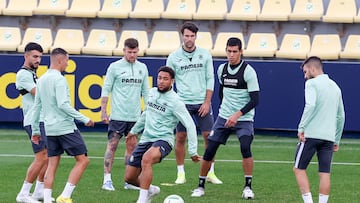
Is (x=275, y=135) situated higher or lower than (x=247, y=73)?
lower

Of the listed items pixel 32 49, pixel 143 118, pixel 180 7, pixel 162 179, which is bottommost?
pixel 162 179

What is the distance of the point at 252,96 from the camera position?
12.0 metres

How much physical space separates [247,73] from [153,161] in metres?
1.99

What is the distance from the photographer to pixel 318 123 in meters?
10.5

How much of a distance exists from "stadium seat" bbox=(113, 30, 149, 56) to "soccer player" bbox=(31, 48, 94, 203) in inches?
359

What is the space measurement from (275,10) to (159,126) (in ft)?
31.6

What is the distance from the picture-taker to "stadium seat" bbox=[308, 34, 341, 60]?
1927cm

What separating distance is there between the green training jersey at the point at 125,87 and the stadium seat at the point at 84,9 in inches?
319

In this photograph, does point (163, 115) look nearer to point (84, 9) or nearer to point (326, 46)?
point (326, 46)

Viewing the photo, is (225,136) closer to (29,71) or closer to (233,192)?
(233,192)

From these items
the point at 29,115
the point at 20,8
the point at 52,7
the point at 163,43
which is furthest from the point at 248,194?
the point at 20,8

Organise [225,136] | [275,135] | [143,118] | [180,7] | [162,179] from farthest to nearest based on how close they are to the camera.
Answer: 1. [180,7]
2. [275,135]
3. [162,179]
4. [225,136]
5. [143,118]

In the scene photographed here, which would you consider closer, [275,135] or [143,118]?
[143,118]

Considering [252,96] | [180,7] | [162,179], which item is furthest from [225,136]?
[180,7]
